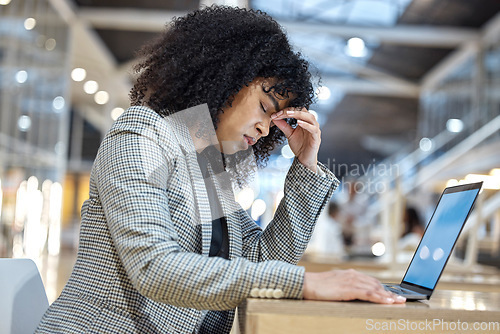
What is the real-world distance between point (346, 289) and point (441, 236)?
A: 1.02 feet

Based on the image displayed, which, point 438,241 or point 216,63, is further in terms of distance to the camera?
point 216,63

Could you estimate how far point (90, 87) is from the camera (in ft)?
53.7

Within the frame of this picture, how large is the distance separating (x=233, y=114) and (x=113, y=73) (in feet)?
48.3

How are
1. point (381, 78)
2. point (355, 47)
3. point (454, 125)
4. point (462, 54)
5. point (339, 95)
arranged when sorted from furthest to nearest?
1. point (339, 95)
2. point (381, 78)
3. point (454, 125)
4. point (462, 54)
5. point (355, 47)

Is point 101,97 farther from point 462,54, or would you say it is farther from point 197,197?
point 197,197

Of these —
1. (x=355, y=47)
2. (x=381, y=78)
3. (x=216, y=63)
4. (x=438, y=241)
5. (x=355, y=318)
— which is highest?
(x=381, y=78)

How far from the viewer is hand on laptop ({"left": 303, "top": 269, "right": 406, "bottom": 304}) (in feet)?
3.10

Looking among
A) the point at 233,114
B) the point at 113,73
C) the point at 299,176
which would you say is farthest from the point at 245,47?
the point at 113,73

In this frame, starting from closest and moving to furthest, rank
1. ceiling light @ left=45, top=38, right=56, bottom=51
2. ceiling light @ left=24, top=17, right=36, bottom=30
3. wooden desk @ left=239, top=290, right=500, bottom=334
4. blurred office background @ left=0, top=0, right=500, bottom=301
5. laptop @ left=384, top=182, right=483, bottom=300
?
wooden desk @ left=239, top=290, right=500, bottom=334
laptop @ left=384, top=182, right=483, bottom=300
blurred office background @ left=0, top=0, right=500, bottom=301
ceiling light @ left=24, top=17, right=36, bottom=30
ceiling light @ left=45, top=38, right=56, bottom=51

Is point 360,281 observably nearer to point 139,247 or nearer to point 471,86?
point 139,247

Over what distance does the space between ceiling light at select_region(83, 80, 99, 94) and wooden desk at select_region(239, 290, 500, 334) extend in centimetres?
1575

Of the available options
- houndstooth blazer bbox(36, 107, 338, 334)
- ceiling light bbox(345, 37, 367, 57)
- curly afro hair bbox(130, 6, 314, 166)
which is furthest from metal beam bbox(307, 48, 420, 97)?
houndstooth blazer bbox(36, 107, 338, 334)

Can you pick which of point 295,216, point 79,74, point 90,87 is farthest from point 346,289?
point 90,87

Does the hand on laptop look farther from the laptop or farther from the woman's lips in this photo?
the woman's lips
